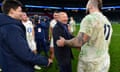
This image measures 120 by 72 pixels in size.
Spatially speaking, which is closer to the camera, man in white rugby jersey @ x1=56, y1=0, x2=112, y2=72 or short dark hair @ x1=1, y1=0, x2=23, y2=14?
short dark hair @ x1=1, y1=0, x2=23, y2=14

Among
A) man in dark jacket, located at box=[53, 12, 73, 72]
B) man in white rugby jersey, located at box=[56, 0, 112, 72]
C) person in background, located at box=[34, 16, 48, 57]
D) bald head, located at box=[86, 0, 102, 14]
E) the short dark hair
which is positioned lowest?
person in background, located at box=[34, 16, 48, 57]

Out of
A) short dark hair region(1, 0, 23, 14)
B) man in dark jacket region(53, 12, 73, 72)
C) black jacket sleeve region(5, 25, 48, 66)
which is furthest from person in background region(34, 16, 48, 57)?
black jacket sleeve region(5, 25, 48, 66)

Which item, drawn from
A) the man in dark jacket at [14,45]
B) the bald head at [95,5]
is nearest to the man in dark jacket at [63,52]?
the bald head at [95,5]

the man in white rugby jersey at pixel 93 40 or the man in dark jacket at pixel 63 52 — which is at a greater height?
the man in white rugby jersey at pixel 93 40

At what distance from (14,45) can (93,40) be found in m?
1.40

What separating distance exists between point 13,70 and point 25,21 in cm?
831

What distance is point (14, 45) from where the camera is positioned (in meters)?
5.55

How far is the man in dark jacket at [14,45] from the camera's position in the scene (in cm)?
555

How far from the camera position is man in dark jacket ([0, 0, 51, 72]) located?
5555 mm

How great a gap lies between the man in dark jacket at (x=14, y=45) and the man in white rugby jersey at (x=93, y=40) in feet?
2.95

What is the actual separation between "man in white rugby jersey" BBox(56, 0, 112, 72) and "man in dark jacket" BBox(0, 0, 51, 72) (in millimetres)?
900

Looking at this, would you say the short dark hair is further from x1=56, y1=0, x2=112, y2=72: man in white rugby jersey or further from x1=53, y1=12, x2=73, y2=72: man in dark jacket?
x1=53, y1=12, x2=73, y2=72: man in dark jacket

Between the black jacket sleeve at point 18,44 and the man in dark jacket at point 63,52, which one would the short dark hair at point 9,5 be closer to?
the black jacket sleeve at point 18,44

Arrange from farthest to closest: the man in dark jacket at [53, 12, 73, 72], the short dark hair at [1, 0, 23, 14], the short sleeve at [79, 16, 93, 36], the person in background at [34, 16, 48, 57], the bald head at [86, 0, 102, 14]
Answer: the person in background at [34, 16, 48, 57] < the man in dark jacket at [53, 12, 73, 72] < the bald head at [86, 0, 102, 14] < the short sleeve at [79, 16, 93, 36] < the short dark hair at [1, 0, 23, 14]
